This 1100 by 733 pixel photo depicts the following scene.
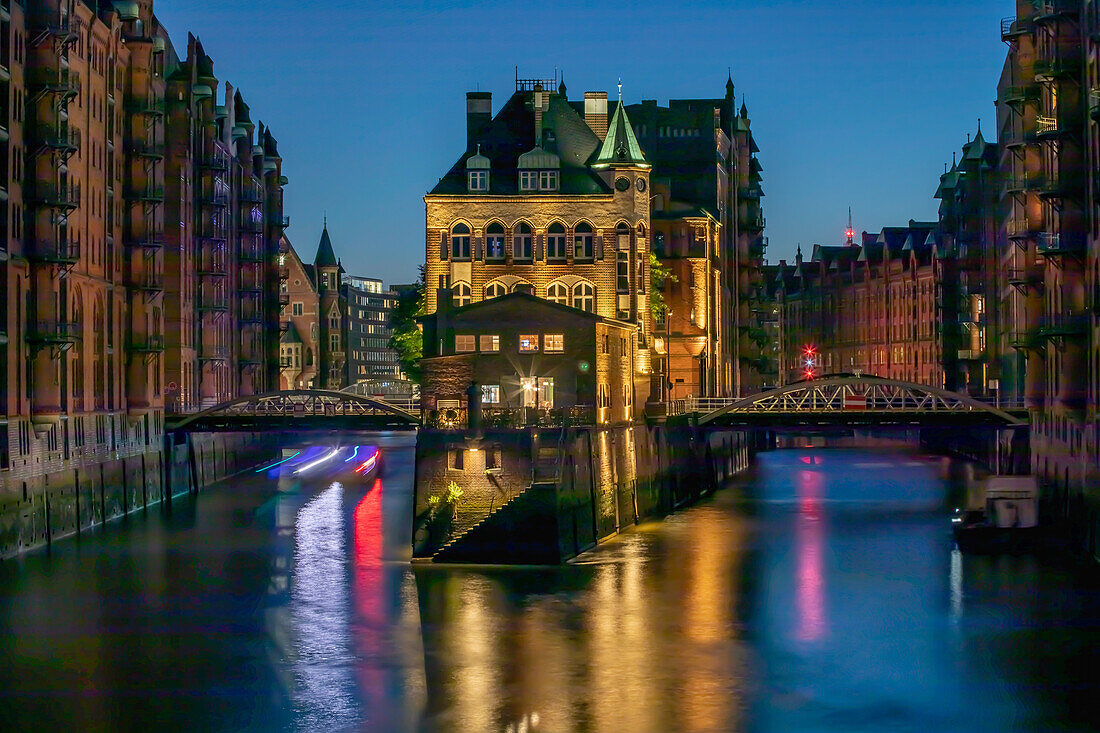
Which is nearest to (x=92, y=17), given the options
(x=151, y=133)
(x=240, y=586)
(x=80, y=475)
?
(x=151, y=133)

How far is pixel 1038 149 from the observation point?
279 ft

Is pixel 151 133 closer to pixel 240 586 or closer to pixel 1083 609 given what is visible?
pixel 240 586

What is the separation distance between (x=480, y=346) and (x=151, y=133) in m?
27.6

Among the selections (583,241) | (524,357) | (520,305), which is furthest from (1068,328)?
(583,241)

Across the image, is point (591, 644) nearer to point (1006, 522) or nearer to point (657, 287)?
point (1006, 522)

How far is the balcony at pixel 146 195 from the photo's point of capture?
96.2 metres

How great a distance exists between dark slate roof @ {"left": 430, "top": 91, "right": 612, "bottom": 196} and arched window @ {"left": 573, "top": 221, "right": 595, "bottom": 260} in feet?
6.63

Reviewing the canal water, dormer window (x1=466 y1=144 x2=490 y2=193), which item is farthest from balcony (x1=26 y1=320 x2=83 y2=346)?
dormer window (x1=466 y1=144 x2=490 y2=193)

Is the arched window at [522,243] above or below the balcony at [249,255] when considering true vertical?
below

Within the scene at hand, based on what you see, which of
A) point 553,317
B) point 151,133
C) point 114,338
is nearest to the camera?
point 553,317

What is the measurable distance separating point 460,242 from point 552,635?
48308mm

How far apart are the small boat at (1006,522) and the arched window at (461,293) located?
34934mm

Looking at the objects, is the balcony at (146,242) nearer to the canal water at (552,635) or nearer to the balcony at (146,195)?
the balcony at (146,195)

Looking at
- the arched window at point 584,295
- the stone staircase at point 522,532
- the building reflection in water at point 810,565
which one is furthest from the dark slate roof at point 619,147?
the stone staircase at point 522,532
